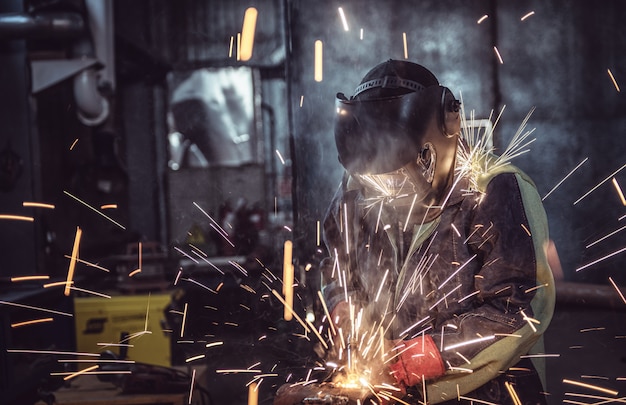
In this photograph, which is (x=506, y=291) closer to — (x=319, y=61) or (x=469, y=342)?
(x=469, y=342)

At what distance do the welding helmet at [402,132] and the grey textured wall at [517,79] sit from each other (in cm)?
138

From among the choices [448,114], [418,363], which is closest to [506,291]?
[418,363]

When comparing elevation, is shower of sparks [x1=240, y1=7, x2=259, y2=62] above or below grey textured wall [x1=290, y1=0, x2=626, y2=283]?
above

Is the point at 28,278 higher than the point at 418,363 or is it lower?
lower

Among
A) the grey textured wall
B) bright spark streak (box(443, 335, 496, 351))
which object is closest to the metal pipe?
the grey textured wall

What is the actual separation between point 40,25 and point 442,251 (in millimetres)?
3735

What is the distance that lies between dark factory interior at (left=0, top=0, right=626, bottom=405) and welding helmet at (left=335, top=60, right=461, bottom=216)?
1349 millimetres

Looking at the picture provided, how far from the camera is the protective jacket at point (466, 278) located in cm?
160

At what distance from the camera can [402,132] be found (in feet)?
5.30

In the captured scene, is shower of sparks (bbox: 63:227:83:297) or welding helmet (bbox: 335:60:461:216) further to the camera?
shower of sparks (bbox: 63:227:83:297)

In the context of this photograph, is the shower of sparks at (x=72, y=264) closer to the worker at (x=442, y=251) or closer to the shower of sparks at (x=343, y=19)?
the shower of sparks at (x=343, y=19)

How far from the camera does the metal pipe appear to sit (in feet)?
13.7

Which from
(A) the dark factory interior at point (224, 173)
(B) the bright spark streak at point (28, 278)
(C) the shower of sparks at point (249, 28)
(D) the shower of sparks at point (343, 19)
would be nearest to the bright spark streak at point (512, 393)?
(A) the dark factory interior at point (224, 173)

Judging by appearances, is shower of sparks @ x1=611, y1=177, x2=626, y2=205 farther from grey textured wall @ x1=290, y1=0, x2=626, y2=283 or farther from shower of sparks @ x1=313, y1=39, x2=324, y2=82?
shower of sparks @ x1=313, y1=39, x2=324, y2=82
